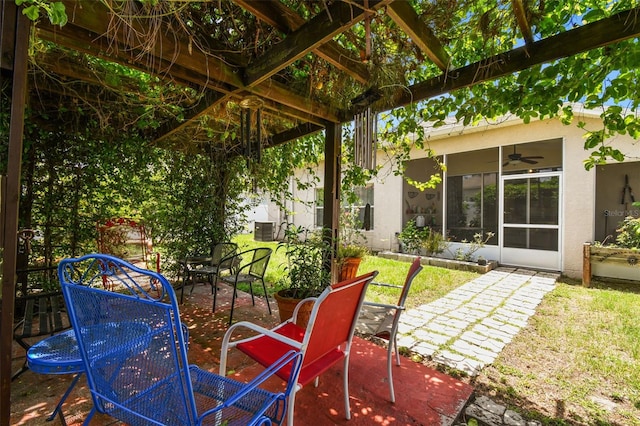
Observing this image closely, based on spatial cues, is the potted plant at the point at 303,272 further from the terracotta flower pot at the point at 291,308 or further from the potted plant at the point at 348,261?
the potted plant at the point at 348,261

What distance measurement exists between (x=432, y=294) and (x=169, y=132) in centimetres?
457

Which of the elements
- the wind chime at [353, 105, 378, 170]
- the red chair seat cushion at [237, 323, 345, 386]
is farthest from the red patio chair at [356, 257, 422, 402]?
the wind chime at [353, 105, 378, 170]

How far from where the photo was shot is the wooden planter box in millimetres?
5051

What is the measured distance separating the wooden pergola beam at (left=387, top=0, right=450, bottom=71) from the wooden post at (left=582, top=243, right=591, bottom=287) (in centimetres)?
512

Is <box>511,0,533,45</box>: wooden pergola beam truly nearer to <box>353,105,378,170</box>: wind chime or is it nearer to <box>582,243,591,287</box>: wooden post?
<box>353,105,378,170</box>: wind chime

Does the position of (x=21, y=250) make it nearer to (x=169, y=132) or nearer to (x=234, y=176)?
(x=169, y=132)

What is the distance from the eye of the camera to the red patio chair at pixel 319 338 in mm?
1508

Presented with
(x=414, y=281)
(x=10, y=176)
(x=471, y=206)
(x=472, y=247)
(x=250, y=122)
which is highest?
(x=250, y=122)

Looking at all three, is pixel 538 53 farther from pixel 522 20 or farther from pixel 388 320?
pixel 388 320

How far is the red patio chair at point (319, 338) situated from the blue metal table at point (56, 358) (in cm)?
79

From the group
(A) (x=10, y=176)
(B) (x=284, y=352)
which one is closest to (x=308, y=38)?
(A) (x=10, y=176)

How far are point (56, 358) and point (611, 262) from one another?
24.7ft

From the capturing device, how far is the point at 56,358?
162 centimetres

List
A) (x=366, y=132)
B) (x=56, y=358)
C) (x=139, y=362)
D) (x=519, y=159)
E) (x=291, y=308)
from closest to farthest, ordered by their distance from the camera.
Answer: (x=139, y=362), (x=56, y=358), (x=291, y=308), (x=366, y=132), (x=519, y=159)
